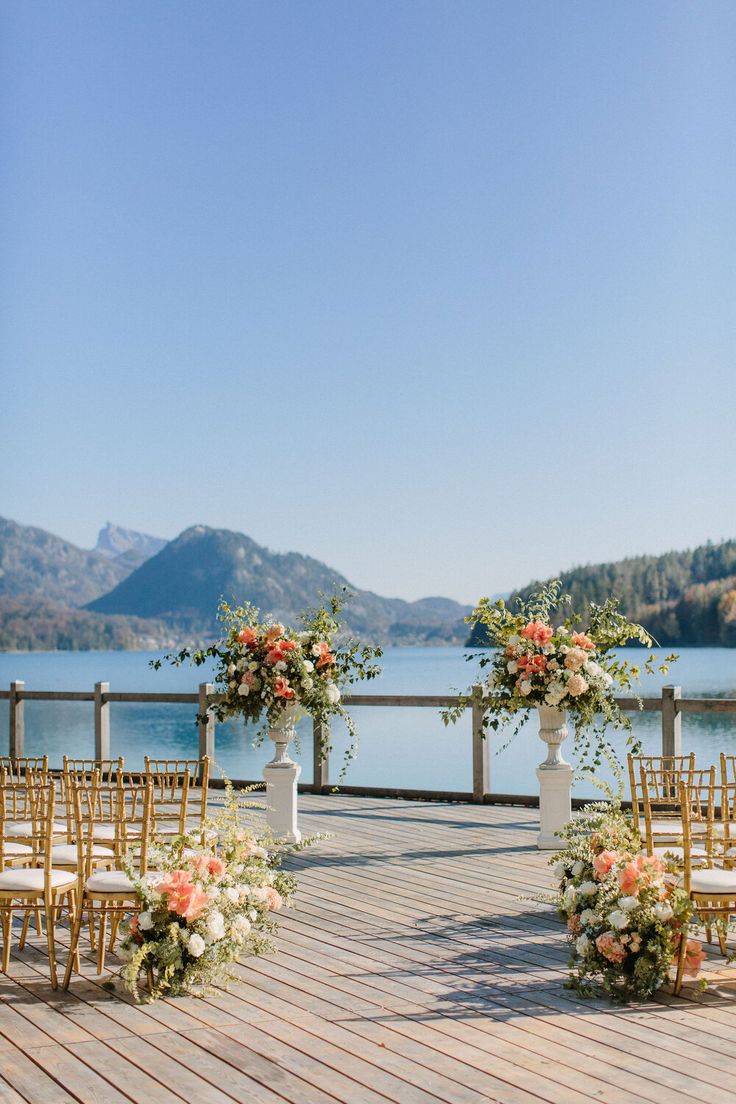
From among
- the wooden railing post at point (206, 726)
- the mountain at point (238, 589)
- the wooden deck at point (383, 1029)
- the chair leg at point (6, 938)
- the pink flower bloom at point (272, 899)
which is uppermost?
the mountain at point (238, 589)

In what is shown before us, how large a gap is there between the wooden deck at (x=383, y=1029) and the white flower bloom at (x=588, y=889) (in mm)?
417

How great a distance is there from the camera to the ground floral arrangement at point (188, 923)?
528 cm

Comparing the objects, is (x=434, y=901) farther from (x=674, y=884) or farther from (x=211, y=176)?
(x=211, y=176)

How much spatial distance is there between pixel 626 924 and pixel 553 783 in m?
3.84

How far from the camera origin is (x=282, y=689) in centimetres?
887

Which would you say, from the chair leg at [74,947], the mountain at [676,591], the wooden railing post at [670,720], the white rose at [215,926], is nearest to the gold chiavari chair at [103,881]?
the chair leg at [74,947]

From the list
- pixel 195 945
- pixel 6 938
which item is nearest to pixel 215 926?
pixel 195 945

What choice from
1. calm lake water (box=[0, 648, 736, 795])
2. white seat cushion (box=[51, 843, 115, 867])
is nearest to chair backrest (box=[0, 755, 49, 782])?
white seat cushion (box=[51, 843, 115, 867])

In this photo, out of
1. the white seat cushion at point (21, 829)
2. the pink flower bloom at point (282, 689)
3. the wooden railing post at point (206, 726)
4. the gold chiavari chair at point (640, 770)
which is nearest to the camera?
the gold chiavari chair at point (640, 770)

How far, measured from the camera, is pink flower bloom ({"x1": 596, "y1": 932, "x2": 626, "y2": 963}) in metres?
5.16

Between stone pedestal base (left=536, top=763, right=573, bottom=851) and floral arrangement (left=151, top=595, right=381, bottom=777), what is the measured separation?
55.0 inches

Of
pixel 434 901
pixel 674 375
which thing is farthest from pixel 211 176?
pixel 434 901

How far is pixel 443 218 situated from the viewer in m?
34.8

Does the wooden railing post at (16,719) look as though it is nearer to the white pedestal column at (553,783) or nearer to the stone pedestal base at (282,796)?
the stone pedestal base at (282,796)
